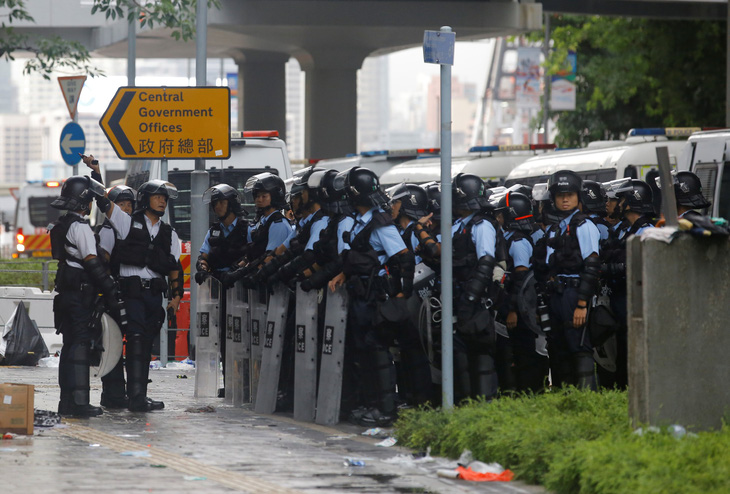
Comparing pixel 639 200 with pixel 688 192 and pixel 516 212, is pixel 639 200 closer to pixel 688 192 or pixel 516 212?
pixel 688 192

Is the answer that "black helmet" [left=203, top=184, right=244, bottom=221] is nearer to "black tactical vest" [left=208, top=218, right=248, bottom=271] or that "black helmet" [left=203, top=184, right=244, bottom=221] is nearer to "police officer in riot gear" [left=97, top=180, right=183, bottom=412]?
"black tactical vest" [left=208, top=218, right=248, bottom=271]

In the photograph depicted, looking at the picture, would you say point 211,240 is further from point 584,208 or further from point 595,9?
point 595,9

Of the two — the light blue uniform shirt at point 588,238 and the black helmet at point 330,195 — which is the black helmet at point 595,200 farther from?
the black helmet at point 330,195

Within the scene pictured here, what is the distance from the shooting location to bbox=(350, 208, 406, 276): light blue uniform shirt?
983 cm

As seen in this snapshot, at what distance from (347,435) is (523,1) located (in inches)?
918

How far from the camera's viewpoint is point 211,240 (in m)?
12.2

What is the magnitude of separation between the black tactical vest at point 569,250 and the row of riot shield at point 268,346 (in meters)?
1.66

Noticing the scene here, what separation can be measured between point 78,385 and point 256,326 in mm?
1611

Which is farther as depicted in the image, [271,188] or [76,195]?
[271,188]

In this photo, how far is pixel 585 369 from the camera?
10016 mm

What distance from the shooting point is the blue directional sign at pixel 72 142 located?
18.6 meters

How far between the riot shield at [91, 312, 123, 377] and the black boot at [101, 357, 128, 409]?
10 centimetres


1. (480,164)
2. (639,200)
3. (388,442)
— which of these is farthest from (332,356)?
(480,164)

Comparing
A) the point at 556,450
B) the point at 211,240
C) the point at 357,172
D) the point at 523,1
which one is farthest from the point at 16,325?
the point at 523,1
